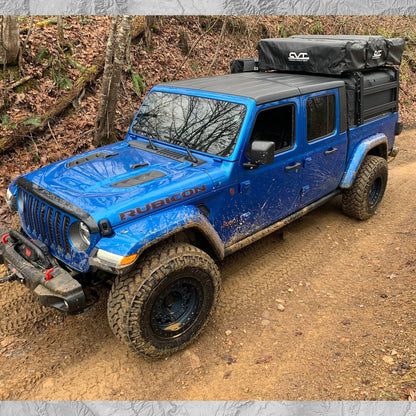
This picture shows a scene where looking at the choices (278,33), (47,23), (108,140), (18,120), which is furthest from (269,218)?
(278,33)

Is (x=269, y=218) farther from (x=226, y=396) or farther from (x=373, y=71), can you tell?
(x=373, y=71)

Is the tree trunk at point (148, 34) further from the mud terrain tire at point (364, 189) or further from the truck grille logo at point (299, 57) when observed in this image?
the mud terrain tire at point (364, 189)

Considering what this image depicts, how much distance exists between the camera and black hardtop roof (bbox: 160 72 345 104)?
4.02 meters

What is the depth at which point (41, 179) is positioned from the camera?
3664mm

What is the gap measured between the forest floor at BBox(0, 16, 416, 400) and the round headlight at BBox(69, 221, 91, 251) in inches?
40.7

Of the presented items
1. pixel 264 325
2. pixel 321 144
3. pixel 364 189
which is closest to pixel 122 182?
pixel 264 325

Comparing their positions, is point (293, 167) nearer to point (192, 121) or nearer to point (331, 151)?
point (331, 151)

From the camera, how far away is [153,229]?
10.2 feet

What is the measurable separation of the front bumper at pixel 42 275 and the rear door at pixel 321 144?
112 inches

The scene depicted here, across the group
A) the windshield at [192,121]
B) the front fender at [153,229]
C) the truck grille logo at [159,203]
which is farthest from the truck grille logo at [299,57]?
the front fender at [153,229]

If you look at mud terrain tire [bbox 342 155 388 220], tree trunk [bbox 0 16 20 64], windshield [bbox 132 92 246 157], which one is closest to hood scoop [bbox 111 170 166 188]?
windshield [bbox 132 92 246 157]

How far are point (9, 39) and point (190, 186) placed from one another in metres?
4.72

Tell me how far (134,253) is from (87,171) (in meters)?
1.20

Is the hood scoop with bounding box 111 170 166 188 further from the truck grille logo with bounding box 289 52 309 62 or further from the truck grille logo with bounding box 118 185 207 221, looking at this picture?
the truck grille logo with bounding box 289 52 309 62
